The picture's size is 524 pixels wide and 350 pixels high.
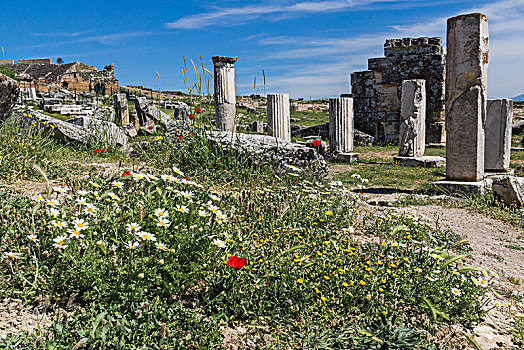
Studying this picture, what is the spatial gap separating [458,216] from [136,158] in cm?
564

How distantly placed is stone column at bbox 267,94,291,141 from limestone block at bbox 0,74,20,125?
8.26 m

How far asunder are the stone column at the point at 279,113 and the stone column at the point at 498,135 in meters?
5.66

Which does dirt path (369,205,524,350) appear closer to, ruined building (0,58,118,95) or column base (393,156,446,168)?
column base (393,156,446,168)

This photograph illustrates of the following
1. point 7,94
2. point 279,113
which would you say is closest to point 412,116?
point 279,113

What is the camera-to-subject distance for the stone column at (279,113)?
44.1 feet

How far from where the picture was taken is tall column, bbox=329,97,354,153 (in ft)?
47.9

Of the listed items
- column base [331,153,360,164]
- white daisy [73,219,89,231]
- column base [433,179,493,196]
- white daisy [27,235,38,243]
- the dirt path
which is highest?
white daisy [73,219,89,231]

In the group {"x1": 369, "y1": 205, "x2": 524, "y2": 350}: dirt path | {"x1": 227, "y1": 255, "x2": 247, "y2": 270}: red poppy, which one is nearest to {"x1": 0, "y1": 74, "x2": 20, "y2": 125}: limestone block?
{"x1": 227, "y1": 255, "x2": 247, "y2": 270}: red poppy


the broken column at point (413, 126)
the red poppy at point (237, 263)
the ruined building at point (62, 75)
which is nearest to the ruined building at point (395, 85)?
the broken column at point (413, 126)

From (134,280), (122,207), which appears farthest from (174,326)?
(122,207)

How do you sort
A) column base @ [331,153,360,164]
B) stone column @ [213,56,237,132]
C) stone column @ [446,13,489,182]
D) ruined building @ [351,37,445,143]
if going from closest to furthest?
stone column @ [446,13,489,182], stone column @ [213,56,237,132], column base @ [331,153,360,164], ruined building @ [351,37,445,143]

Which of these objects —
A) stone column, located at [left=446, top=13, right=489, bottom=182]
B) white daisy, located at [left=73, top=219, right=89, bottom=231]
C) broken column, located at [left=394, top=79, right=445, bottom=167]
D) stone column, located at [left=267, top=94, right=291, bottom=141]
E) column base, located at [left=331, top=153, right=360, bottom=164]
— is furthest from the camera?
column base, located at [left=331, top=153, right=360, bottom=164]

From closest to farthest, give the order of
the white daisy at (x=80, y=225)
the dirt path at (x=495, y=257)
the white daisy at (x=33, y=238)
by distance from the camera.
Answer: the white daisy at (x=80, y=225) < the white daisy at (x=33, y=238) < the dirt path at (x=495, y=257)

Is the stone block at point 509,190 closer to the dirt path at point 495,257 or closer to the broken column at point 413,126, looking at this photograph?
the dirt path at point 495,257
